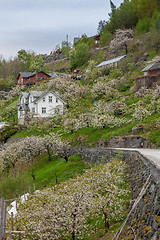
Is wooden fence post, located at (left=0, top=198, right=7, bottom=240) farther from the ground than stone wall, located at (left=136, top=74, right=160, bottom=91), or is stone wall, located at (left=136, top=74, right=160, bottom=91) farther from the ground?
stone wall, located at (left=136, top=74, right=160, bottom=91)

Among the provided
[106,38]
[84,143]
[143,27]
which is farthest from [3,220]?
[106,38]

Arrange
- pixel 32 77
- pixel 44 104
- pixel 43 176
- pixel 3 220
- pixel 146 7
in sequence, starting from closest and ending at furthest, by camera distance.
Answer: pixel 3 220 → pixel 43 176 → pixel 44 104 → pixel 32 77 → pixel 146 7

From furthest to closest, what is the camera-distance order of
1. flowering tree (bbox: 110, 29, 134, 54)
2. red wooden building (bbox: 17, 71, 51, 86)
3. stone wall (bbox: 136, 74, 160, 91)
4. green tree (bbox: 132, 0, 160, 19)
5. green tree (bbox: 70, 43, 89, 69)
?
green tree (bbox: 70, 43, 89, 69), green tree (bbox: 132, 0, 160, 19), red wooden building (bbox: 17, 71, 51, 86), flowering tree (bbox: 110, 29, 134, 54), stone wall (bbox: 136, 74, 160, 91)

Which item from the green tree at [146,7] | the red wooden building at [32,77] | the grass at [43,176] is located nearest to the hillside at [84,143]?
the grass at [43,176]

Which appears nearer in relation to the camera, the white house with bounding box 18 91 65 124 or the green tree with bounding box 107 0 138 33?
the white house with bounding box 18 91 65 124

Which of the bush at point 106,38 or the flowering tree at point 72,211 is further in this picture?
the bush at point 106,38

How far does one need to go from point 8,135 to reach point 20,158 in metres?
20.9

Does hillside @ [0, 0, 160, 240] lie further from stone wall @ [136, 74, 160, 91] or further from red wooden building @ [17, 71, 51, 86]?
red wooden building @ [17, 71, 51, 86]

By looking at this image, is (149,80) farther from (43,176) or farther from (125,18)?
(125,18)

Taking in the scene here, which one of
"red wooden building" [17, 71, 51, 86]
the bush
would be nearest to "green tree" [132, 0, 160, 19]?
the bush

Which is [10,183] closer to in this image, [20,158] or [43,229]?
[20,158]

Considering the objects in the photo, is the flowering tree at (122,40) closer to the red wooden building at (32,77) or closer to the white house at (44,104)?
the red wooden building at (32,77)

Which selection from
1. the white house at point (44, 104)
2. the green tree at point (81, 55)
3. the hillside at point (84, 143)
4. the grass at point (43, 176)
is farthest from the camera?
the green tree at point (81, 55)

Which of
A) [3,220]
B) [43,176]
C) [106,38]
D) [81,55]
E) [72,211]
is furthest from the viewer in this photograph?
[106,38]
